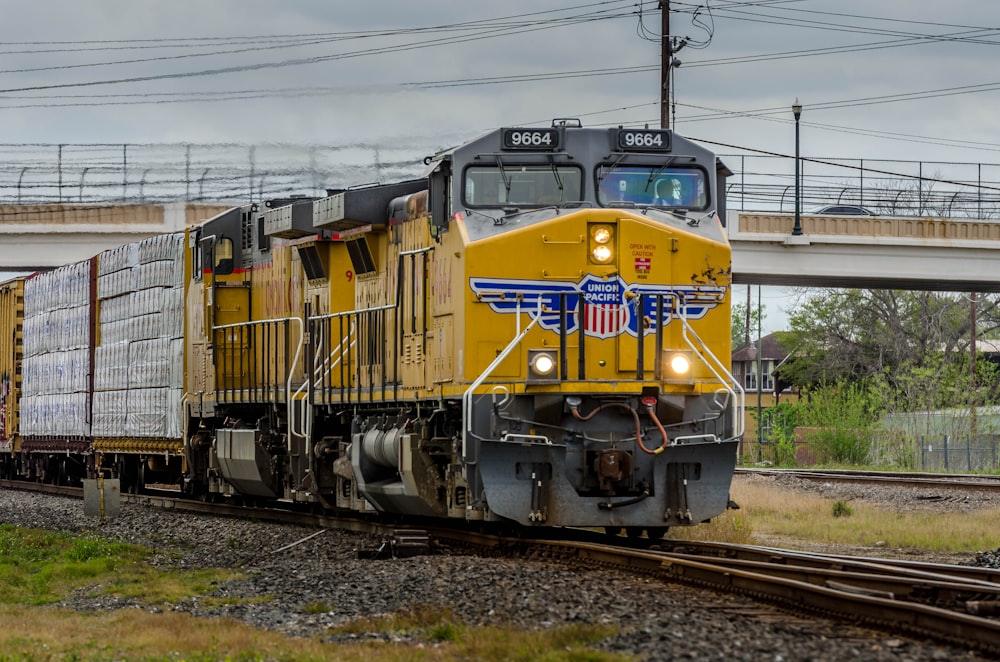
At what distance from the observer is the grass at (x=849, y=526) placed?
15422 mm

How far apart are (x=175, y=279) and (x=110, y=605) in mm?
10389

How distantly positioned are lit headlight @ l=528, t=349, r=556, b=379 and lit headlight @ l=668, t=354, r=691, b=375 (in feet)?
3.75

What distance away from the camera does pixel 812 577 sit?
10141 millimetres

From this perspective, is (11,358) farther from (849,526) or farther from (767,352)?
(767,352)

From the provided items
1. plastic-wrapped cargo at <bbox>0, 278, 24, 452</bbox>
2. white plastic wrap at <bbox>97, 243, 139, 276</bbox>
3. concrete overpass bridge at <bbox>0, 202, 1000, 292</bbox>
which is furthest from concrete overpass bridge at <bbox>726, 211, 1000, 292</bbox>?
white plastic wrap at <bbox>97, 243, 139, 276</bbox>

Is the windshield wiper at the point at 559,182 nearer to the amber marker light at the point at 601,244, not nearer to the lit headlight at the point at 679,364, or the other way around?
the amber marker light at the point at 601,244

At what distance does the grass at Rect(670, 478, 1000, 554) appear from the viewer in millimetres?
15422

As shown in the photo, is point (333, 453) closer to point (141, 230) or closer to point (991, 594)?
point (991, 594)

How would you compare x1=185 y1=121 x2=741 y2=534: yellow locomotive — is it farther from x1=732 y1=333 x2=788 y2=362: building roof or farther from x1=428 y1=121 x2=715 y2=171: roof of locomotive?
x1=732 y1=333 x2=788 y2=362: building roof

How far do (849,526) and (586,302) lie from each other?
6709 mm

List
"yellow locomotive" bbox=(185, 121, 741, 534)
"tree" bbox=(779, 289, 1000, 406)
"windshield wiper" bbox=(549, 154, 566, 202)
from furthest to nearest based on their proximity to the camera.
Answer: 1. "tree" bbox=(779, 289, 1000, 406)
2. "windshield wiper" bbox=(549, 154, 566, 202)
3. "yellow locomotive" bbox=(185, 121, 741, 534)

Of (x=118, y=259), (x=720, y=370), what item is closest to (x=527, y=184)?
(x=720, y=370)

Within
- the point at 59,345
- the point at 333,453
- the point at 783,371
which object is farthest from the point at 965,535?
the point at 783,371

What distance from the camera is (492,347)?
12789 mm
